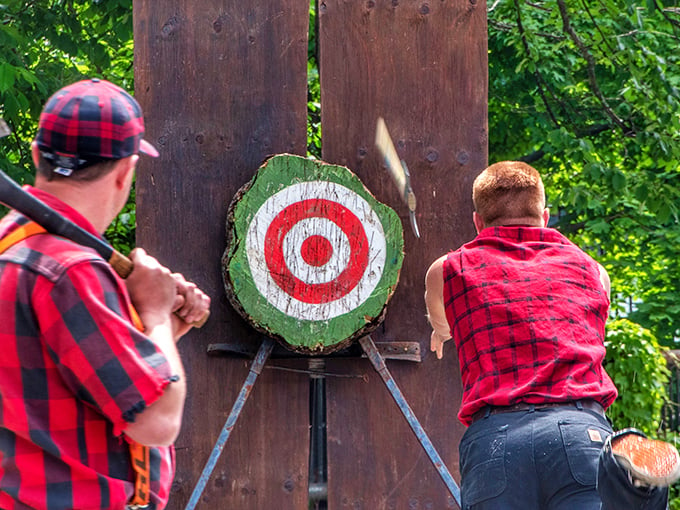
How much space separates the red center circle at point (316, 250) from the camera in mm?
3473

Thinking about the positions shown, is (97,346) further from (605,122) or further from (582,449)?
(605,122)

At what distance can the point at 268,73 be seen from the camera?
12.0 feet

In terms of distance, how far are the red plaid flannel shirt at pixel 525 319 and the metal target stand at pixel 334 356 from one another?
0.94 meters

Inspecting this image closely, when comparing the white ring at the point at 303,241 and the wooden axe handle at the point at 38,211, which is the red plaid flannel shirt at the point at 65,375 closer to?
the wooden axe handle at the point at 38,211

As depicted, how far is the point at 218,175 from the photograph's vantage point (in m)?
3.58

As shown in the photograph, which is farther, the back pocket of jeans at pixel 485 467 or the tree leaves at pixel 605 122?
the tree leaves at pixel 605 122

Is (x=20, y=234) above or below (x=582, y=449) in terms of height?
above

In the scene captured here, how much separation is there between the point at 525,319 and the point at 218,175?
1535 millimetres

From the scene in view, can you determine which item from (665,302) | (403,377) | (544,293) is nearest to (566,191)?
(403,377)

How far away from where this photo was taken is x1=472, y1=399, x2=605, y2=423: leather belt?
7.86 ft

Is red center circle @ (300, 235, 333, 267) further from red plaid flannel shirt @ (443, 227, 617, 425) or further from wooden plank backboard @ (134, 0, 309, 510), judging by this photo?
red plaid flannel shirt @ (443, 227, 617, 425)

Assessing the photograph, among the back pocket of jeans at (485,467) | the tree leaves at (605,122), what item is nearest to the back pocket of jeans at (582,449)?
the back pocket of jeans at (485,467)

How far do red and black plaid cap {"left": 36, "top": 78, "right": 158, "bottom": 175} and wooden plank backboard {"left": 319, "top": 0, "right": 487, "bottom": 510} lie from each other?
2.05 meters

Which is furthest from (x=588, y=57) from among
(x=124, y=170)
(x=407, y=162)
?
(x=124, y=170)
